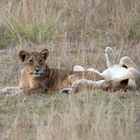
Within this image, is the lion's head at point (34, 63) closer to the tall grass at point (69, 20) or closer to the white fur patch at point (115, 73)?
the white fur patch at point (115, 73)

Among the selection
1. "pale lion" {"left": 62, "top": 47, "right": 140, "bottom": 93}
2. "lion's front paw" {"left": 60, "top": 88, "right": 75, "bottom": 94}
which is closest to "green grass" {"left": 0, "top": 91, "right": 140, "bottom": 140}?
"lion's front paw" {"left": 60, "top": 88, "right": 75, "bottom": 94}

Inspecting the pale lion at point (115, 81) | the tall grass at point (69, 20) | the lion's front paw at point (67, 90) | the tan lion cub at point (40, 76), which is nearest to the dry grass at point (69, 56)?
the tall grass at point (69, 20)

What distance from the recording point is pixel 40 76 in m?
8.27

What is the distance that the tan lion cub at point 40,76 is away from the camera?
8.18m

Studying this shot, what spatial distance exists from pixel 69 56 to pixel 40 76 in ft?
5.32

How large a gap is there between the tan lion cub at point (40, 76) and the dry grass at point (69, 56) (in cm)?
35

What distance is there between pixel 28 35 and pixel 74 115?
455 cm

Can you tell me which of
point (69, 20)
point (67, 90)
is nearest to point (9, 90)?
point (67, 90)

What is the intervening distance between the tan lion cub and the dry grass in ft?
1.16

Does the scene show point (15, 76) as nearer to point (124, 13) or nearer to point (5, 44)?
point (5, 44)

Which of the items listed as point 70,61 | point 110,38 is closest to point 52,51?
point 70,61

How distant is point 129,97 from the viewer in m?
7.66

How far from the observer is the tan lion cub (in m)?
8.18

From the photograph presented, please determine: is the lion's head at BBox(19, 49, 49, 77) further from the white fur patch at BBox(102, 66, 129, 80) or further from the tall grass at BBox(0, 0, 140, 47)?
the tall grass at BBox(0, 0, 140, 47)
